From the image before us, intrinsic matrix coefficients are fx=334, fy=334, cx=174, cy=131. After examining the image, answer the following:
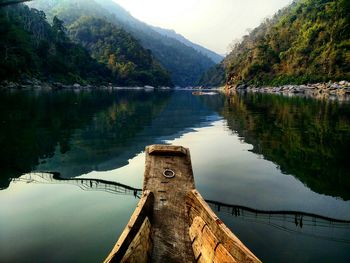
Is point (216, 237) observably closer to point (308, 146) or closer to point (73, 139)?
point (308, 146)

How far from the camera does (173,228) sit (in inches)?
317

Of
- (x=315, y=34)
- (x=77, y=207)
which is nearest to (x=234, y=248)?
(x=77, y=207)

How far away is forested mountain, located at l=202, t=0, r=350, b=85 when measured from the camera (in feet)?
343

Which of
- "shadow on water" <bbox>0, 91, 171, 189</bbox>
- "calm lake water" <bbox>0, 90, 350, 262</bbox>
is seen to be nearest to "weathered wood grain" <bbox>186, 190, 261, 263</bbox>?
"calm lake water" <bbox>0, 90, 350, 262</bbox>

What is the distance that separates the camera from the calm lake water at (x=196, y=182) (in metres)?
9.09

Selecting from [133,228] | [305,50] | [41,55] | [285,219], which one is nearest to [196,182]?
[285,219]

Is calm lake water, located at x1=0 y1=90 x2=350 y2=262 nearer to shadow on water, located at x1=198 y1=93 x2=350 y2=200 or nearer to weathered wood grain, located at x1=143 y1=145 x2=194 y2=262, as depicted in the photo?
shadow on water, located at x1=198 y1=93 x2=350 y2=200

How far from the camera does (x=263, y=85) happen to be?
136 metres

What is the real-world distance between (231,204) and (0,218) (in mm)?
7659

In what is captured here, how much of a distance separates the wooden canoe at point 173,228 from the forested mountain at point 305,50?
99.8m

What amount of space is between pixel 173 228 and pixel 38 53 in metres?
139

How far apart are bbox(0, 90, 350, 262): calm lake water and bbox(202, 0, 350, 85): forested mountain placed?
8741cm

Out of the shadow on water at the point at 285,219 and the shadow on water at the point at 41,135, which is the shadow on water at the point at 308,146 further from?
the shadow on water at the point at 41,135

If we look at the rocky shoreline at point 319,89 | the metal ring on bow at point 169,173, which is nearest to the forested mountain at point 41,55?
the rocky shoreline at point 319,89
